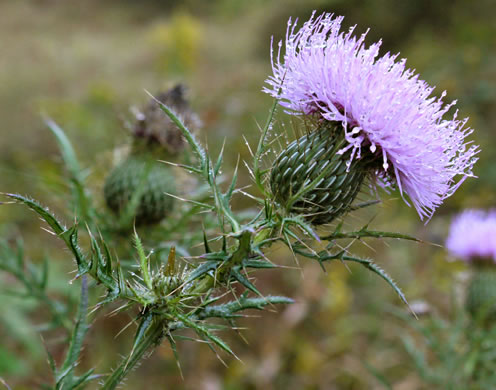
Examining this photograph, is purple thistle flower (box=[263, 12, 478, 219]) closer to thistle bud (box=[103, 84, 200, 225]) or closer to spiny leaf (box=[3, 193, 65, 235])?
spiny leaf (box=[3, 193, 65, 235])

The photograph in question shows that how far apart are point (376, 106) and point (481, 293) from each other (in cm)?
216

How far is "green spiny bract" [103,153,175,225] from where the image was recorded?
241 cm

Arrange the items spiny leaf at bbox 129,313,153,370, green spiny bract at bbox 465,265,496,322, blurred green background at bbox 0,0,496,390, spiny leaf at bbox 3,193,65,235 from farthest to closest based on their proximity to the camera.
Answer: blurred green background at bbox 0,0,496,390, green spiny bract at bbox 465,265,496,322, spiny leaf at bbox 129,313,153,370, spiny leaf at bbox 3,193,65,235

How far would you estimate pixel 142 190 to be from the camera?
2350 millimetres

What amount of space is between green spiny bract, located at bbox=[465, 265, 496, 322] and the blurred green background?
0.20 meters

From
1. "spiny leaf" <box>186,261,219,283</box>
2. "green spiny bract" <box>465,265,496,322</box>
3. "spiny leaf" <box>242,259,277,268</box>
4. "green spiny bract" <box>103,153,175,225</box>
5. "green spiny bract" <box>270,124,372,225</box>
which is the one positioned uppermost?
"green spiny bract" <box>270,124,372,225</box>

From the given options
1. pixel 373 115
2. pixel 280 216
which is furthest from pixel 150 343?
pixel 373 115

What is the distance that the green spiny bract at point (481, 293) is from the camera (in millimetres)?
2904

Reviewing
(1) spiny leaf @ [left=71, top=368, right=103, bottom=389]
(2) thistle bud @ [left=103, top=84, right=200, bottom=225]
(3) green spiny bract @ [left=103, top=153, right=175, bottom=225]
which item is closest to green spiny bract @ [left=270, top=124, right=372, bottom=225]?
(1) spiny leaf @ [left=71, top=368, right=103, bottom=389]

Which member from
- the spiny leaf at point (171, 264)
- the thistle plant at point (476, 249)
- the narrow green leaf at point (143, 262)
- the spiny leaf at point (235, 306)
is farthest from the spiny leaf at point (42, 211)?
the thistle plant at point (476, 249)

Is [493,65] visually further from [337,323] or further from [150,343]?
[150,343]

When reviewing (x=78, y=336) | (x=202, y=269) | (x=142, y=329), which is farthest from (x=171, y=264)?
(x=78, y=336)

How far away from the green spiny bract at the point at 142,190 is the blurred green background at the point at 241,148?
291 millimetres

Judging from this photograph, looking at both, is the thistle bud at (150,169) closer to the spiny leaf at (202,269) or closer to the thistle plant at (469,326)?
the spiny leaf at (202,269)
